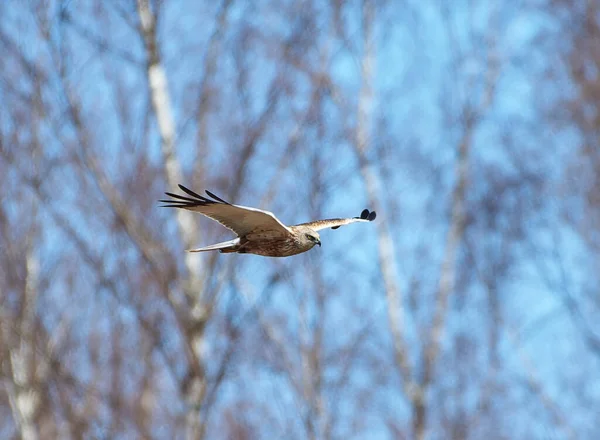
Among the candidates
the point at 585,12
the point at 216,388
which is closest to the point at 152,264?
the point at 216,388

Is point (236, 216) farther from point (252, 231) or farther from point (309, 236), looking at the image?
point (309, 236)

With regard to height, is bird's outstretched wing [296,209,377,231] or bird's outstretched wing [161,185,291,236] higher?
bird's outstretched wing [296,209,377,231]

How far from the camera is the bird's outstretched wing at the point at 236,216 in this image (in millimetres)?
5246

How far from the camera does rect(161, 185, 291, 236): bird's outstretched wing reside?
207 inches

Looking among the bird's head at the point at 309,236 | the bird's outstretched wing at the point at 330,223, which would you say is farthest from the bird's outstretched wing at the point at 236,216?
the bird's outstretched wing at the point at 330,223

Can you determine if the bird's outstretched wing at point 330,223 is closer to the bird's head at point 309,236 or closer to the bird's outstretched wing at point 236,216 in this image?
the bird's head at point 309,236

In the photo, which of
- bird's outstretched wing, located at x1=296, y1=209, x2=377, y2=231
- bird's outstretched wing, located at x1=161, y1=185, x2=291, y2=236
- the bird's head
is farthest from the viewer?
bird's outstretched wing, located at x1=296, y1=209, x2=377, y2=231

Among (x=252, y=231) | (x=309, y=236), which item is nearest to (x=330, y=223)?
(x=309, y=236)

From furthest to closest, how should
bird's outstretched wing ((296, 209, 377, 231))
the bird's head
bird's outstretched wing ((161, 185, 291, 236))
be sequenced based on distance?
bird's outstretched wing ((296, 209, 377, 231)), the bird's head, bird's outstretched wing ((161, 185, 291, 236))

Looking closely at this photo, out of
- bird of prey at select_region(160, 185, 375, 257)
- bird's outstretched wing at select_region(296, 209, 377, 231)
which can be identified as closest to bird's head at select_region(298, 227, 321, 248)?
bird of prey at select_region(160, 185, 375, 257)

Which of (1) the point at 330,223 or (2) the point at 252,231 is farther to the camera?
(1) the point at 330,223

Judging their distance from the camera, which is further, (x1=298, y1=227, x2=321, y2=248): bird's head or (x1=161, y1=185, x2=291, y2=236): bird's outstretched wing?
(x1=298, y1=227, x2=321, y2=248): bird's head

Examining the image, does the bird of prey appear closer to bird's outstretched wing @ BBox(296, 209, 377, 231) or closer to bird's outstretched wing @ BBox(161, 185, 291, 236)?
bird's outstretched wing @ BBox(161, 185, 291, 236)

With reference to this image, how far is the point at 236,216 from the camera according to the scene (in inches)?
215
